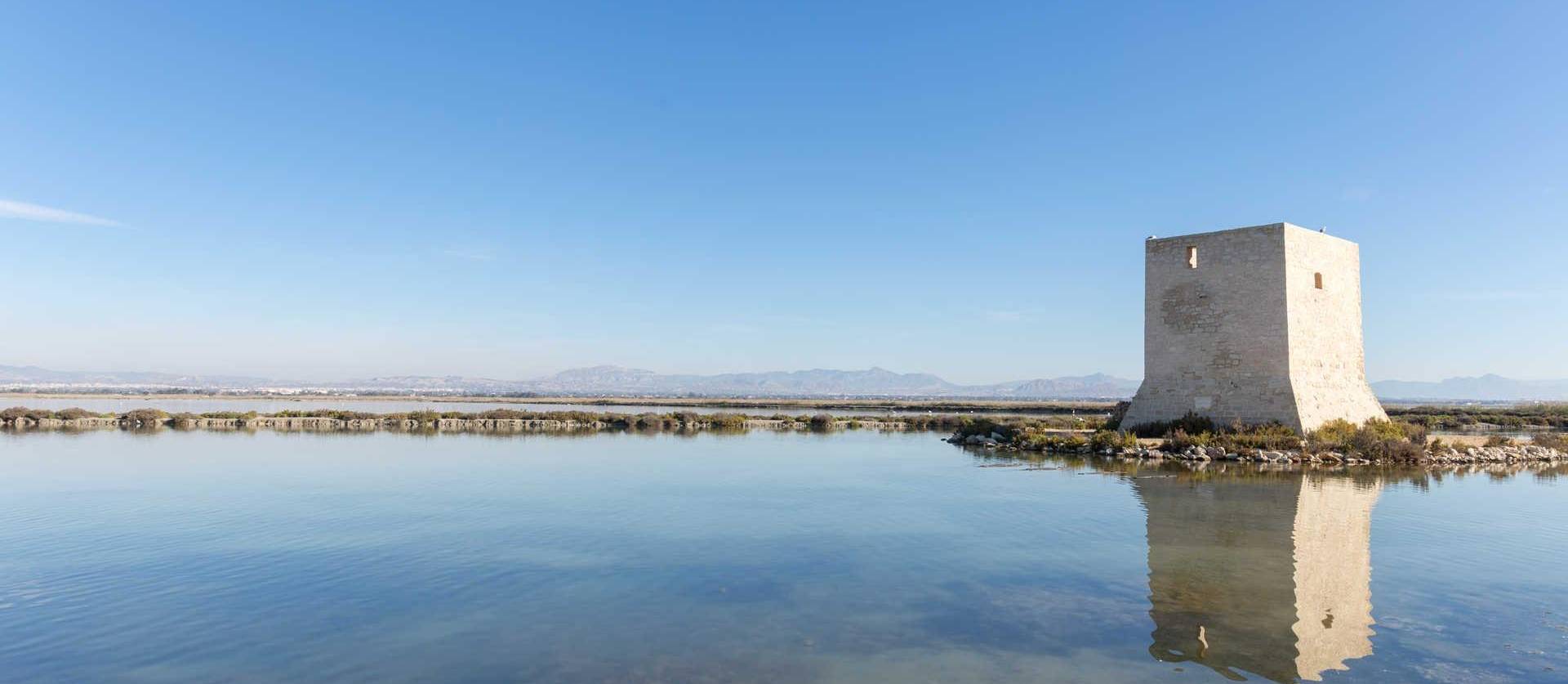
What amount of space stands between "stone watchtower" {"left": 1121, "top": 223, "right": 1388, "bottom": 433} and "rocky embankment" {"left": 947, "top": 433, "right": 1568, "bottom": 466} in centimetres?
102

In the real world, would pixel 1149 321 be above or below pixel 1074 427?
above

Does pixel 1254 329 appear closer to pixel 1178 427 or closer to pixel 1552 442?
pixel 1178 427

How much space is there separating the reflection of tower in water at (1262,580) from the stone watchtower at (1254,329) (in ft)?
19.7

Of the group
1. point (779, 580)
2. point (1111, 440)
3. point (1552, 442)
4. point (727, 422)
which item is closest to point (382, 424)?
point (727, 422)

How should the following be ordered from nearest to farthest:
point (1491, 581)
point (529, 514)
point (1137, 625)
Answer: point (1137, 625)
point (1491, 581)
point (529, 514)

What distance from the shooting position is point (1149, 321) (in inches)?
791

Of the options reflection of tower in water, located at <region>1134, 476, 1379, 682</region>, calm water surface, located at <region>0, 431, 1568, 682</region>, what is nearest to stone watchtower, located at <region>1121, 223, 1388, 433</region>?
calm water surface, located at <region>0, 431, 1568, 682</region>

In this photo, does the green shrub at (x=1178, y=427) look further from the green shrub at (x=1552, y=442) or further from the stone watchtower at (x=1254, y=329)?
the green shrub at (x=1552, y=442)

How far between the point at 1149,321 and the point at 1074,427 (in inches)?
215

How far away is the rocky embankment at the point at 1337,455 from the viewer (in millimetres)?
16625

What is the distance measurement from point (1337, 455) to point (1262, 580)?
1204cm

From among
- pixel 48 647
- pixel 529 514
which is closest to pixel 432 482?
pixel 529 514

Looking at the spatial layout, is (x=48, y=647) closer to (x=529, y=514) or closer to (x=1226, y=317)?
(x=529, y=514)

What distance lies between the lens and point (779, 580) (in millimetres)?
7094
